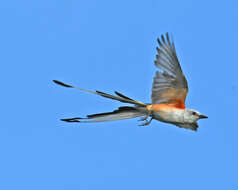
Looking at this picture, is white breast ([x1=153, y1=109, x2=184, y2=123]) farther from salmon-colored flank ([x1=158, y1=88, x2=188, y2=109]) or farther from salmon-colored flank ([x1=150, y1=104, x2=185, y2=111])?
salmon-colored flank ([x1=158, y1=88, x2=188, y2=109])

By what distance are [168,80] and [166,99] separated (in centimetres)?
39

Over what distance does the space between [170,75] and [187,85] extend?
1.26 feet

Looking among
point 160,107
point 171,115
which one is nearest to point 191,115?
point 171,115

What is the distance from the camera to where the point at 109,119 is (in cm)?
757

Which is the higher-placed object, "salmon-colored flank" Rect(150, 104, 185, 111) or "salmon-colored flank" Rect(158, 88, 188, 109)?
"salmon-colored flank" Rect(158, 88, 188, 109)

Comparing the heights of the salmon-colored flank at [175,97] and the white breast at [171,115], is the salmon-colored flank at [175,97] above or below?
above

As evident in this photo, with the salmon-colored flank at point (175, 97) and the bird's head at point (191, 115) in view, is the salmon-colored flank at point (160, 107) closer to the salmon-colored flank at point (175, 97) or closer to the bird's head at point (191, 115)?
the salmon-colored flank at point (175, 97)

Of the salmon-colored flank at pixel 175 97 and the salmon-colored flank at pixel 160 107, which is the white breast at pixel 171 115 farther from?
the salmon-colored flank at pixel 175 97

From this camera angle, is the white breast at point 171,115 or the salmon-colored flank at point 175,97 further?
the salmon-colored flank at point 175,97

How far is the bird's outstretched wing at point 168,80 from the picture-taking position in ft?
25.6

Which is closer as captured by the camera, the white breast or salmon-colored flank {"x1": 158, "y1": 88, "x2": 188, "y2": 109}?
the white breast

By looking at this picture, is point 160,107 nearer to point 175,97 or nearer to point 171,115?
point 171,115

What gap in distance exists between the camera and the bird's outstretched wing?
780 centimetres

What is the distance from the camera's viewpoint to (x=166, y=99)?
8.02m
